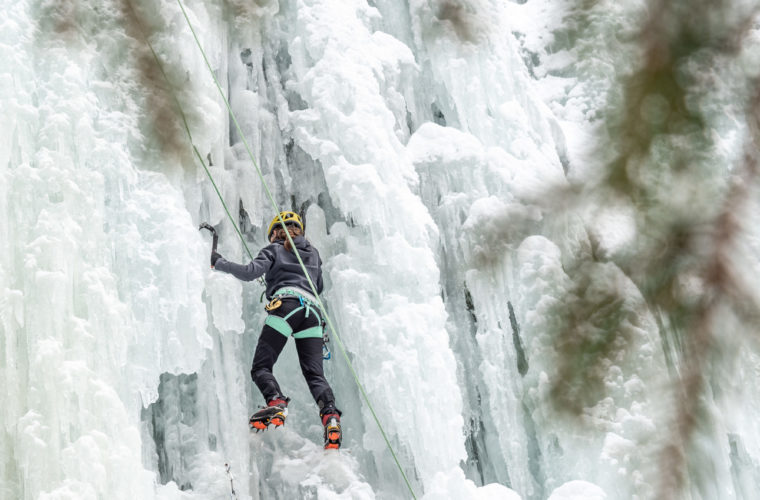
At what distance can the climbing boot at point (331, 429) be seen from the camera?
4547 millimetres

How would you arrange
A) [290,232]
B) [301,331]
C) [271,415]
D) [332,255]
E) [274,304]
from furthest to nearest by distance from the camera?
[332,255] → [290,232] → [301,331] → [274,304] → [271,415]

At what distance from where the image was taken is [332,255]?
5.40 meters

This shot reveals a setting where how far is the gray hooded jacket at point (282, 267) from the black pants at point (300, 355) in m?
0.15

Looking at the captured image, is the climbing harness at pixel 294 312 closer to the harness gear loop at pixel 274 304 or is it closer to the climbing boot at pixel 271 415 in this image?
the harness gear loop at pixel 274 304

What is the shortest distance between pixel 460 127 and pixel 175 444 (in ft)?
9.26

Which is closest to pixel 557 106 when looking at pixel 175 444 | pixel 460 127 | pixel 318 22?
pixel 460 127

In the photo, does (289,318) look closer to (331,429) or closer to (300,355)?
(300,355)

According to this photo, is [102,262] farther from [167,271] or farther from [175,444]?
[175,444]

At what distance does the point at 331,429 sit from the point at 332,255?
1241 mm

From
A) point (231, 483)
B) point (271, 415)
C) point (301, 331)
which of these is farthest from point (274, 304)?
point (231, 483)

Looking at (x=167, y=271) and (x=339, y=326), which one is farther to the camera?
(x=339, y=326)

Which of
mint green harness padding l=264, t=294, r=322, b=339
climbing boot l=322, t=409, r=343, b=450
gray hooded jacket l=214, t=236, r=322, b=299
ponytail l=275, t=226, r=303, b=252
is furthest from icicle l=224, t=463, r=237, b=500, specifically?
ponytail l=275, t=226, r=303, b=252

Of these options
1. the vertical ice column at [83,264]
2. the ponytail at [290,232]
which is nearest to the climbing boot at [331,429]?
the vertical ice column at [83,264]

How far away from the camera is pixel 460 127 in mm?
6055
